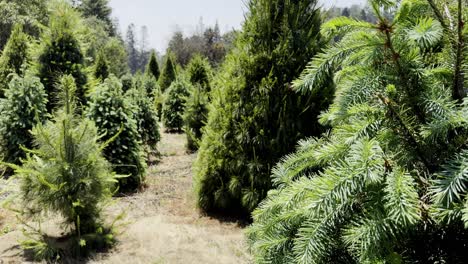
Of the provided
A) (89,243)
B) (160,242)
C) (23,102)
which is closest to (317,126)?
(160,242)

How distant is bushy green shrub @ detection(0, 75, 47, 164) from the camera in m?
6.99

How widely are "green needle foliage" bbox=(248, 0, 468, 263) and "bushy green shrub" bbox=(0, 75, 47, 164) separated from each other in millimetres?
6769

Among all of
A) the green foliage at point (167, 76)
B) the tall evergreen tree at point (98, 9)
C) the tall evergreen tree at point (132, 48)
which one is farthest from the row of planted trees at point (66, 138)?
the tall evergreen tree at point (132, 48)

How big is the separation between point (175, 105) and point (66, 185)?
32.9 ft

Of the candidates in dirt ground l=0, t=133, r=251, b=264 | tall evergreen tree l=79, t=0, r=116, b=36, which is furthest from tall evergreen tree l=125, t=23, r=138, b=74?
dirt ground l=0, t=133, r=251, b=264

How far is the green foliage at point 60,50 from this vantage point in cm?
780

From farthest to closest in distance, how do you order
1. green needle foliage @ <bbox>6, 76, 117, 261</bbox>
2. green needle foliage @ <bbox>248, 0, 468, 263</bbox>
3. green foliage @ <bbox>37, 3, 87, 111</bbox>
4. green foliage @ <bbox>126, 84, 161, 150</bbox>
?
green foliage @ <bbox>126, 84, 161, 150</bbox> → green foliage @ <bbox>37, 3, 87, 111</bbox> → green needle foliage @ <bbox>6, 76, 117, 261</bbox> → green needle foliage @ <bbox>248, 0, 468, 263</bbox>

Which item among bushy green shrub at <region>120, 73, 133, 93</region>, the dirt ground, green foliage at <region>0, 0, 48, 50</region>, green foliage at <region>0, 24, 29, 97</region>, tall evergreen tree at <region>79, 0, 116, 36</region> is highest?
tall evergreen tree at <region>79, 0, 116, 36</region>

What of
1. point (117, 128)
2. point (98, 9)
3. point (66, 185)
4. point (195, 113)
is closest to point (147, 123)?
point (195, 113)

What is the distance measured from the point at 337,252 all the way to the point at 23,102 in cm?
715

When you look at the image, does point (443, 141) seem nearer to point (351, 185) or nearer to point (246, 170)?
point (351, 185)

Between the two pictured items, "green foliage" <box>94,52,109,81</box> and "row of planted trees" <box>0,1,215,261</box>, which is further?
"green foliage" <box>94,52,109,81</box>

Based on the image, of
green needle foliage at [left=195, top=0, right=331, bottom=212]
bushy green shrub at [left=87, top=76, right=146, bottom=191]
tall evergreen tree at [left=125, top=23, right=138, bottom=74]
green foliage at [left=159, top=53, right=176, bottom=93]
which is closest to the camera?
green needle foliage at [left=195, top=0, right=331, bottom=212]

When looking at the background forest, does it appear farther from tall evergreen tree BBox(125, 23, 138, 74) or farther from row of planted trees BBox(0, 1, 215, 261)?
tall evergreen tree BBox(125, 23, 138, 74)
